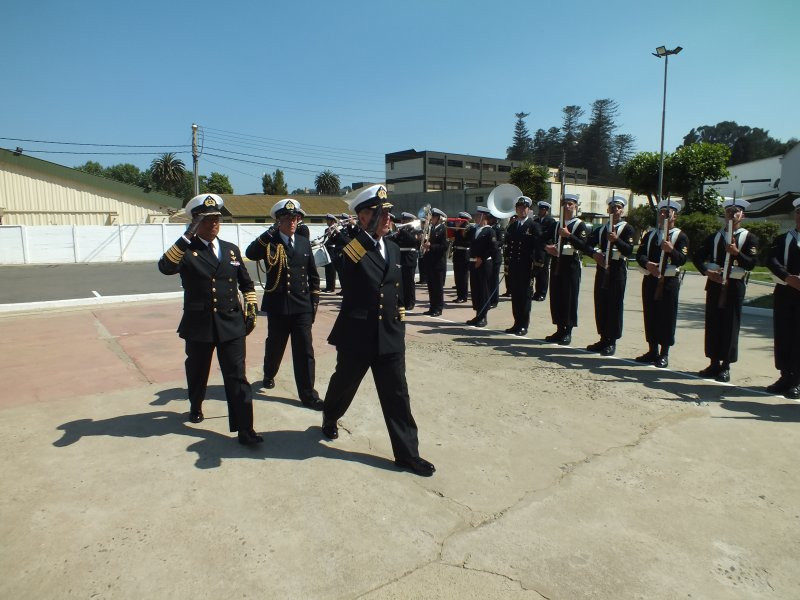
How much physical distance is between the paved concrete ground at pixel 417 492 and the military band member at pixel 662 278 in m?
0.55

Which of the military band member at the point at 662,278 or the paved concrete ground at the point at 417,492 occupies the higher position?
the military band member at the point at 662,278

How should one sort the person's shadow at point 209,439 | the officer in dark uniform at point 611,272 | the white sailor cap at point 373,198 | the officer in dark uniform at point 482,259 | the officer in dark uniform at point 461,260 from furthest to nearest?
the officer in dark uniform at point 461,260 < the officer in dark uniform at point 482,259 < the officer in dark uniform at point 611,272 < the person's shadow at point 209,439 < the white sailor cap at point 373,198

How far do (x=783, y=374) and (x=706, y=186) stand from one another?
3518 cm

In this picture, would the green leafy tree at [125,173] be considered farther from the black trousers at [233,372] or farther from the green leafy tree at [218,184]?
the black trousers at [233,372]

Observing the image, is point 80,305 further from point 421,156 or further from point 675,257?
point 421,156

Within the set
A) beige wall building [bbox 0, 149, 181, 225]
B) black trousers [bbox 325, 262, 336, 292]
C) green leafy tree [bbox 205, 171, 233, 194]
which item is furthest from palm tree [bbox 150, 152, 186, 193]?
black trousers [bbox 325, 262, 336, 292]

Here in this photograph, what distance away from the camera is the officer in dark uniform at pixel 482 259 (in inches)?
386

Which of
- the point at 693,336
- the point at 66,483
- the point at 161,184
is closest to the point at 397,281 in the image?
the point at 66,483

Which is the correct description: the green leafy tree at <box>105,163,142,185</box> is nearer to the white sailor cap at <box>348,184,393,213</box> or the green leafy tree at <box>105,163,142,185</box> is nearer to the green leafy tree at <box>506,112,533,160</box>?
the green leafy tree at <box>506,112,533,160</box>

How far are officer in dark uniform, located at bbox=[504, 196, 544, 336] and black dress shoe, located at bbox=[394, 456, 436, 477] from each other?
522 centimetres

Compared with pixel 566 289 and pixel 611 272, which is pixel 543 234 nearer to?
pixel 566 289

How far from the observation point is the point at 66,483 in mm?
3641

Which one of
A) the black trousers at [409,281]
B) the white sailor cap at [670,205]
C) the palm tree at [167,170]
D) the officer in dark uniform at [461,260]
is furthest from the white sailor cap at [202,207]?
the palm tree at [167,170]

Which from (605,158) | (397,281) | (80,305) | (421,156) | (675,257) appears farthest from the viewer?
(605,158)
